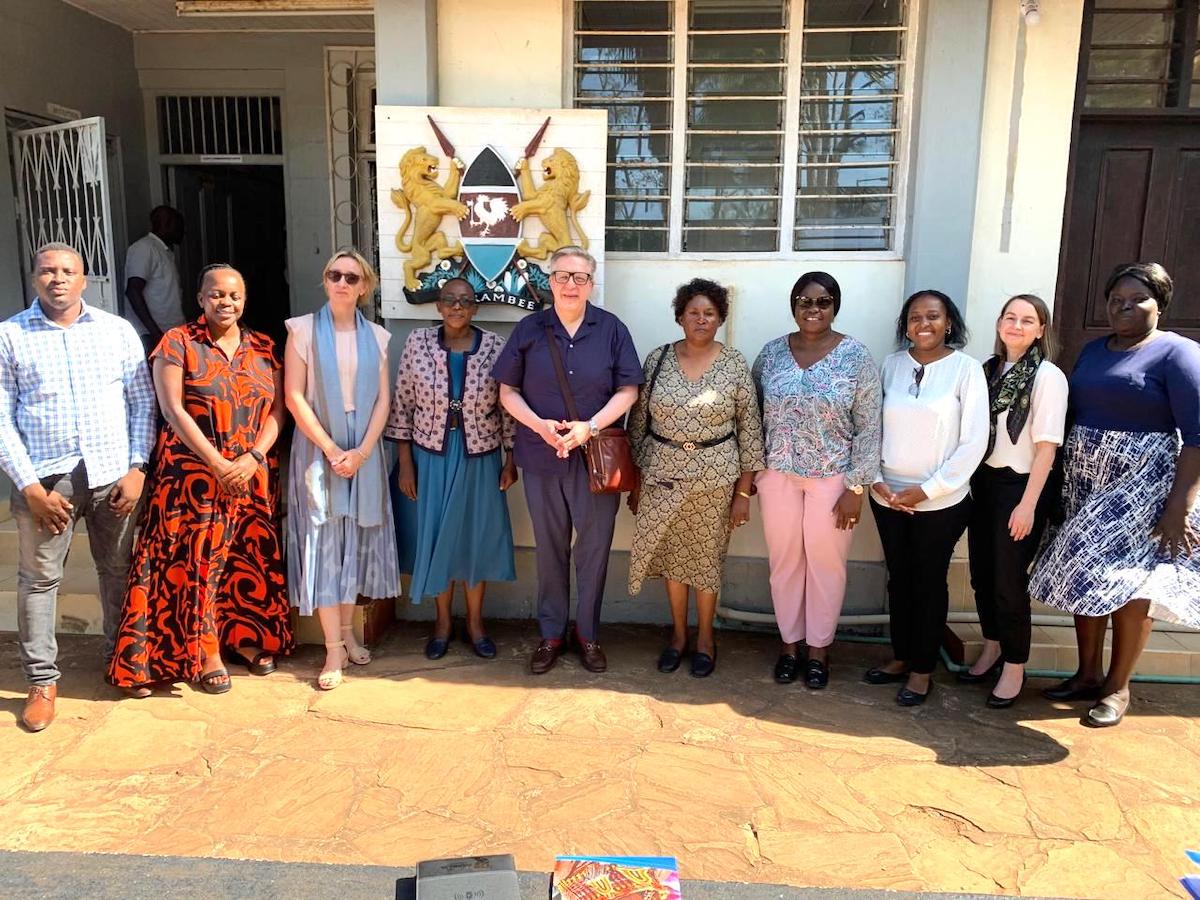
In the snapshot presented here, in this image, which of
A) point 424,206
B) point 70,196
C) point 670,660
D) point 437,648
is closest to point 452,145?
point 424,206

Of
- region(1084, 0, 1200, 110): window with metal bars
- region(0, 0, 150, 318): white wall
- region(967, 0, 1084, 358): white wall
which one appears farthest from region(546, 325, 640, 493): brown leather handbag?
region(0, 0, 150, 318): white wall

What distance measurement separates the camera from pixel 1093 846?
2.71 metres

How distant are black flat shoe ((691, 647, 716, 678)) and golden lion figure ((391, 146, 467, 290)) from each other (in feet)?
7.38

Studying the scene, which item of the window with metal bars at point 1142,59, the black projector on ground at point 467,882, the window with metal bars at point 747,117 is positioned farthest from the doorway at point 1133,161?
the black projector on ground at point 467,882

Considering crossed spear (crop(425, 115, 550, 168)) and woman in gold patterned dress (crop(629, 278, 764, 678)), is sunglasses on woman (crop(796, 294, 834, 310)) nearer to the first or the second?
woman in gold patterned dress (crop(629, 278, 764, 678))

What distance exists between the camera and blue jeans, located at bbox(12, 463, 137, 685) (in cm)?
331

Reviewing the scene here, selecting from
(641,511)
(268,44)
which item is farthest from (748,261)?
(268,44)

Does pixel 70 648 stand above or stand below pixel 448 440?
below

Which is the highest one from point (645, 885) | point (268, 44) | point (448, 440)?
point (268, 44)

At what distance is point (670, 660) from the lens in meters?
3.97

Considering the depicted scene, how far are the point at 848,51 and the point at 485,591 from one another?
3.30 metres

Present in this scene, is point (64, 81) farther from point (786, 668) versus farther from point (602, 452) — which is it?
point (786, 668)

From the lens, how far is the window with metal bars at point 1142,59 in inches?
170

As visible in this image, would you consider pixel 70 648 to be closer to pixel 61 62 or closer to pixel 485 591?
pixel 485 591
